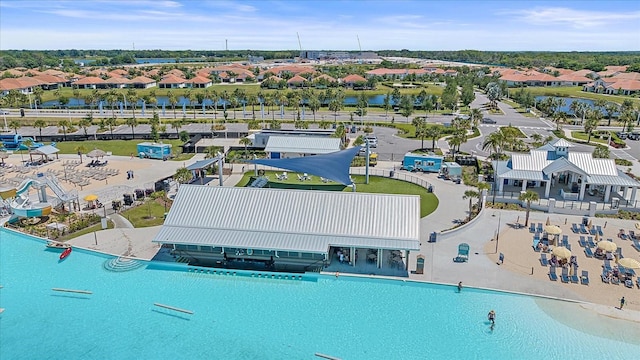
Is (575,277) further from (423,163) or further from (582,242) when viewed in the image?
(423,163)

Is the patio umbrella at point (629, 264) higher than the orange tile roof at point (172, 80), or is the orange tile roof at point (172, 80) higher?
the orange tile roof at point (172, 80)

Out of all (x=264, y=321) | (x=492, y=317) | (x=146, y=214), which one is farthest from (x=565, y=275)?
(x=146, y=214)

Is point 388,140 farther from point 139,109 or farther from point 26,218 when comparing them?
point 139,109

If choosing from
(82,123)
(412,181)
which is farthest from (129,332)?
(82,123)

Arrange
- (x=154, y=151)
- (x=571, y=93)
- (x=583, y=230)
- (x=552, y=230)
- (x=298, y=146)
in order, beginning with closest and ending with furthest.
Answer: (x=552, y=230), (x=583, y=230), (x=298, y=146), (x=154, y=151), (x=571, y=93)

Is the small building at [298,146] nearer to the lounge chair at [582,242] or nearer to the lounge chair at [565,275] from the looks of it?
the lounge chair at [582,242]

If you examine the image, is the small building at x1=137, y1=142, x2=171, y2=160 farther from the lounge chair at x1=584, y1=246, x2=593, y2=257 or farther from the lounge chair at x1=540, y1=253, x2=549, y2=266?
the lounge chair at x1=584, y1=246, x2=593, y2=257

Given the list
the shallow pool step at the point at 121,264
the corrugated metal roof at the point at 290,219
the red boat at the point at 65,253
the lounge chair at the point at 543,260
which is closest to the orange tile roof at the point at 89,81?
the red boat at the point at 65,253
